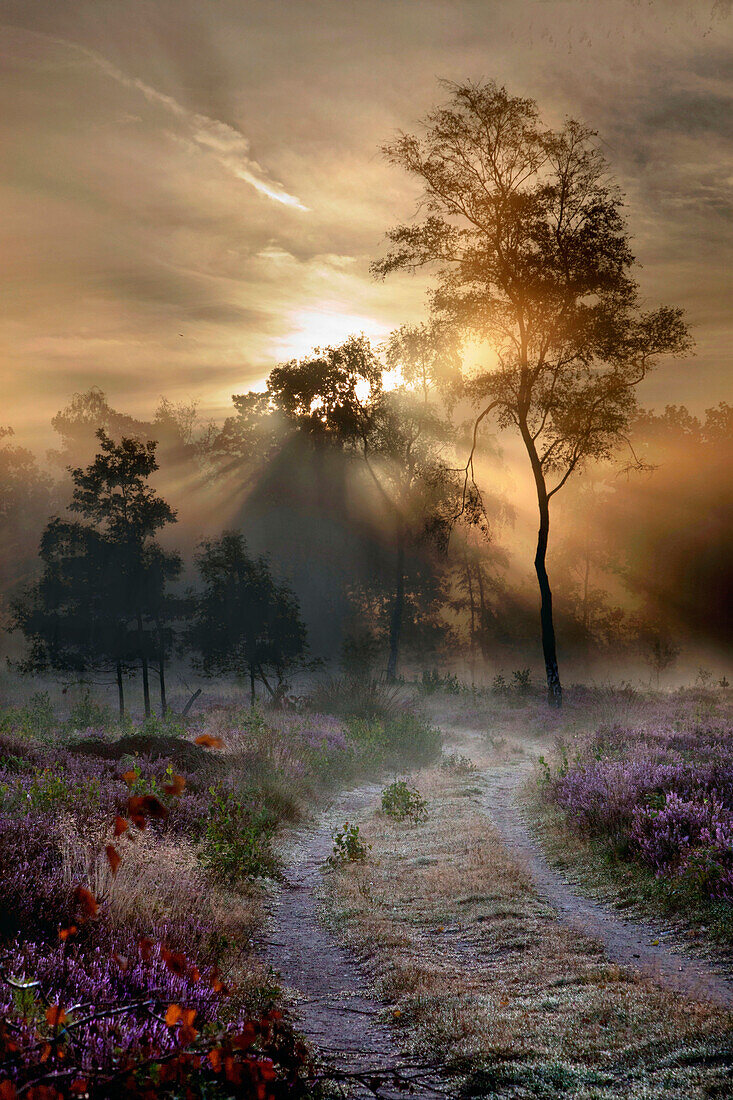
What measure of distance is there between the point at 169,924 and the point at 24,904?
117cm

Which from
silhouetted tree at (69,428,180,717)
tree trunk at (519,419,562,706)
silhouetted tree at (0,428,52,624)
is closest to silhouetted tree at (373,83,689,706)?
tree trunk at (519,419,562,706)

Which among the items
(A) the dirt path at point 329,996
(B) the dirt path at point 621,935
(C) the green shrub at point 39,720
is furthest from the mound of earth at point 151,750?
(B) the dirt path at point 621,935

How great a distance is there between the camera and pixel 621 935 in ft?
20.7

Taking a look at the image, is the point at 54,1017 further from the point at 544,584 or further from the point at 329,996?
the point at 544,584

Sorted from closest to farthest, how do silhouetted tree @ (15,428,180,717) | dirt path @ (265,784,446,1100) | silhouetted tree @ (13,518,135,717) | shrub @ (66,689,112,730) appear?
1. dirt path @ (265,784,446,1100)
2. shrub @ (66,689,112,730)
3. silhouetted tree @ (13,518,135,717)
4. silhouetted tree @ (15,428,180,717)

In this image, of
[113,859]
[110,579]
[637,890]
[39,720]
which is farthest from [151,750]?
[110,579]

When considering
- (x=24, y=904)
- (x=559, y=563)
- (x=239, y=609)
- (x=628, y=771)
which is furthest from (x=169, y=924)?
(x=559, y=563)

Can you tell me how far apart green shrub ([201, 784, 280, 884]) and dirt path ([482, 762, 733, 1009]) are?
11.1 feet

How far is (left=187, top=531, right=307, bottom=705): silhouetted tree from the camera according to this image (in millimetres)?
27697

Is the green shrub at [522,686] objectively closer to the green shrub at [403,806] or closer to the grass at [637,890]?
the green shrub at [403,806]

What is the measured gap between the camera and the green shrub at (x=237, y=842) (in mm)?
8062

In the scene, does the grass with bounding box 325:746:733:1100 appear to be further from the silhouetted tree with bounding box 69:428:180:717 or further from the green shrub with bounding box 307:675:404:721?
the silhouetted tree with bounding box 69:428:180:717

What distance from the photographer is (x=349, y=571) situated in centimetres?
4684

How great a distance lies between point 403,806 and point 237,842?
423 cm
